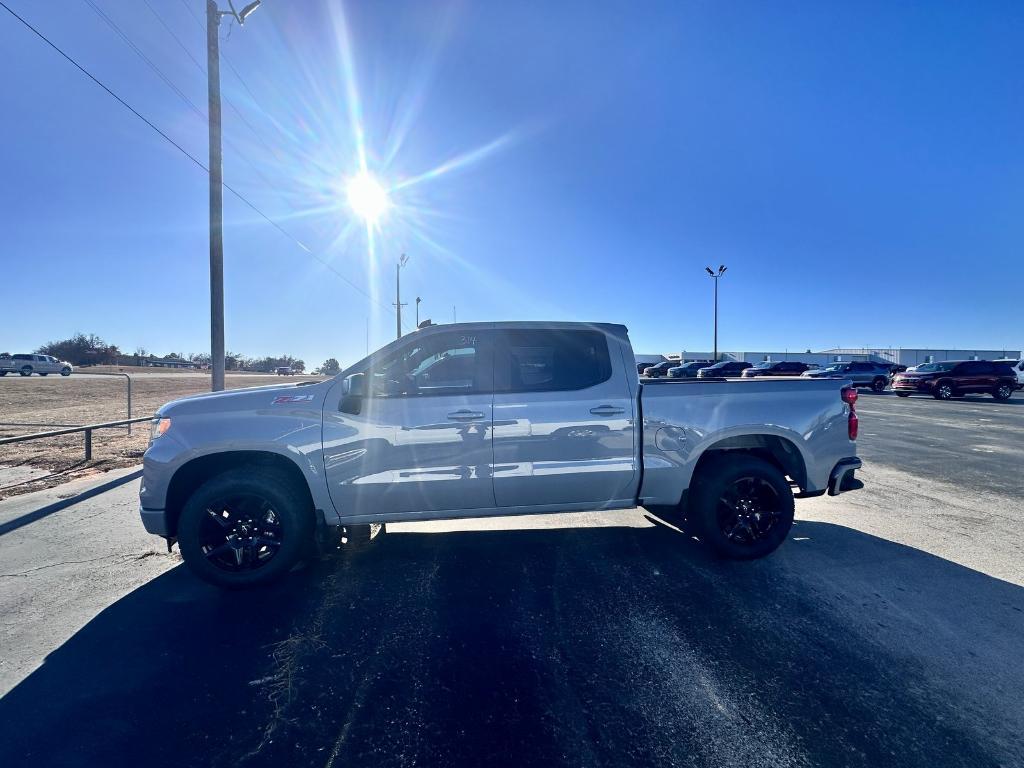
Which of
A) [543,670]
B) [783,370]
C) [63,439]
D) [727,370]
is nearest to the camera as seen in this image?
[543,670]

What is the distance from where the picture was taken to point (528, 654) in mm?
2570

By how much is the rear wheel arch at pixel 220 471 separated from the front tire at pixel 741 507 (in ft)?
10.4

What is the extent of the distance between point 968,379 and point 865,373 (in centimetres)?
847

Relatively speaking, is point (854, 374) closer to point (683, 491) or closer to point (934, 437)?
point (934, 437)

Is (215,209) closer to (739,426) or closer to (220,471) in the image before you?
(220,471)

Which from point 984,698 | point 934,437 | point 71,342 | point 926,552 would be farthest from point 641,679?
point 71,342

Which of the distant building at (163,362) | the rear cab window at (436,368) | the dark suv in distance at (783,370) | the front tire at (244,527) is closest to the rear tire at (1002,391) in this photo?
the dark suv in distance at (783,370)

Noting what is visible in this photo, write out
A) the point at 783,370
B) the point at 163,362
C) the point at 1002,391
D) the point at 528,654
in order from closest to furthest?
the point at 528,654 → the point at 1002,391 → the point at 783,370 → the point at 163,362

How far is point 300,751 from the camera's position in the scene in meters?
1.96

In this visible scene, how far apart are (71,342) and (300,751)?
305ft

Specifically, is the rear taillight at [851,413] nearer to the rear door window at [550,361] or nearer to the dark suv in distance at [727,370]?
the rear door window at [550,361]

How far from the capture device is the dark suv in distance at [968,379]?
1972 centimetres

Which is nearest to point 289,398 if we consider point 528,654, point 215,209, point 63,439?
point 528,654

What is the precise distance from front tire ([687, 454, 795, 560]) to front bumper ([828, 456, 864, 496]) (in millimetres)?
486
